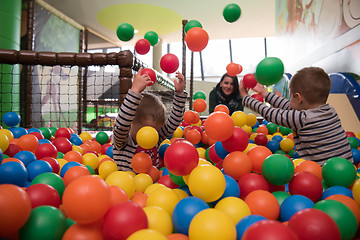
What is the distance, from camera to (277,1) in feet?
15.6

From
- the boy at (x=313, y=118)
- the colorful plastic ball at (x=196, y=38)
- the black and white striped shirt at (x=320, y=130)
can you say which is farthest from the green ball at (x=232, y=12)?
the black and white striped shirt at (x=320, y=130)

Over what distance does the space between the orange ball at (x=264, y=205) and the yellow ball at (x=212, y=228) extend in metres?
0.20

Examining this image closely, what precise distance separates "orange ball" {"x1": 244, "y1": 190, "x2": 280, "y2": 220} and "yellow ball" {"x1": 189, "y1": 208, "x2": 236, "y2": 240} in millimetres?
201

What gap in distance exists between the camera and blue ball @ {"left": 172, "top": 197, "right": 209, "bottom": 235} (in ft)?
1.96

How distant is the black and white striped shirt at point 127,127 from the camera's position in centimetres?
105

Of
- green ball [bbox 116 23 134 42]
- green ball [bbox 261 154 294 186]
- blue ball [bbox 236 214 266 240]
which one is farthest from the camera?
green ball [bbox 116 23 134 42]

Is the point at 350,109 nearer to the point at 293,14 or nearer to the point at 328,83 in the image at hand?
the point at 328,83

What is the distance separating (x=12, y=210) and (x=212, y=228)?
38 cm

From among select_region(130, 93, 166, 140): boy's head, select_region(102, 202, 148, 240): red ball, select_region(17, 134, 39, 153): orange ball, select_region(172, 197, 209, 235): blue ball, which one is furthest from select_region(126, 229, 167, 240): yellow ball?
select_region(17, 134, 39, 153): orange ball

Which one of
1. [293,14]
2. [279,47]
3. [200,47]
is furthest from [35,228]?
[279,47]

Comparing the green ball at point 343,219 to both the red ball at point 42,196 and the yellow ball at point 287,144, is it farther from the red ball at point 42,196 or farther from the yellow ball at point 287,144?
the yellow ball at point 287,144

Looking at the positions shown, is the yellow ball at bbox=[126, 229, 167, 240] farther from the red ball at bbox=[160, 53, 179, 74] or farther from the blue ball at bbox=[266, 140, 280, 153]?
the blue ball at bbox=[266, 140, 280, 153]

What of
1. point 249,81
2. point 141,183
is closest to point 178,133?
point 249,81

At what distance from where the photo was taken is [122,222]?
0.51 meters
